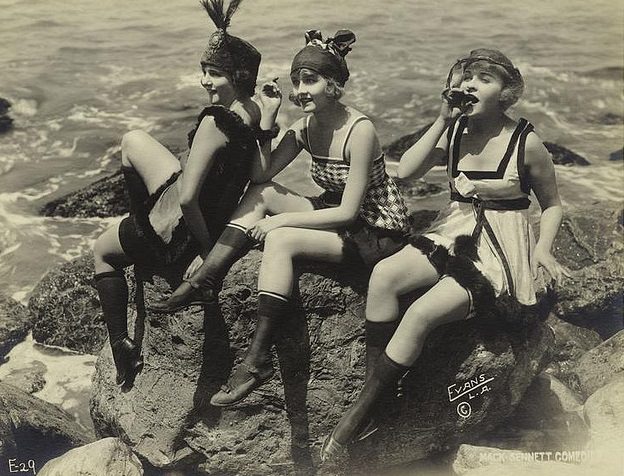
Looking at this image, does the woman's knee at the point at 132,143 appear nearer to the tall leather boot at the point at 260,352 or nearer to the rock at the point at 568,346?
the tall leather boot at the point at 260,352

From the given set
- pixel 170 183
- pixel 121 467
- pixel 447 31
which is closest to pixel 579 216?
pixel 447 31

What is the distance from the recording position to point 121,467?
2.75 meters

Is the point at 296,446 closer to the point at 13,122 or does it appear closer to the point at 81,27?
the point at 81,27

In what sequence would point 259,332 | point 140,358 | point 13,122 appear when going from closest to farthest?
point 259,332
point 140,358
point 13,122

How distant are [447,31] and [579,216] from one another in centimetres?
148

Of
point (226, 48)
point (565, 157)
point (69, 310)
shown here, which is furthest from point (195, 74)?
point (565, 157)

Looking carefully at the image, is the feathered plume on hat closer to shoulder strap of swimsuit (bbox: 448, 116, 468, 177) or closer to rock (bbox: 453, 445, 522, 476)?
shoulder strap of swimsuit (bbox: 448, 116, 468, 177)

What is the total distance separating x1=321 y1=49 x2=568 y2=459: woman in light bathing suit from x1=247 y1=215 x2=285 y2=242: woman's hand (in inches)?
15.6

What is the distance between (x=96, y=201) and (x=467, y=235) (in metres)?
3.15

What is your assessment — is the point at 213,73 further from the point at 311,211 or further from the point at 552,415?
the point at 552,415

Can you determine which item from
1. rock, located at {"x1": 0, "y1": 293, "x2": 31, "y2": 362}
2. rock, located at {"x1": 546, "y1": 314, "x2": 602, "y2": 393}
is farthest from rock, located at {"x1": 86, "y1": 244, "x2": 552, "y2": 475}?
rock, located at {"x1": 0, "y1": 293, "x2": 31, "y2": 362}

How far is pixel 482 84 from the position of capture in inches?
102

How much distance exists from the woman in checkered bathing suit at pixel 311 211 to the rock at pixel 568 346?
62.8 inches

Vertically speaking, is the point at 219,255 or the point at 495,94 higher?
the point at 495,94
